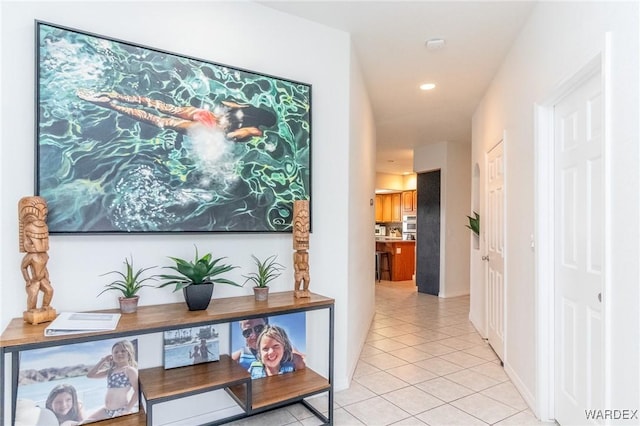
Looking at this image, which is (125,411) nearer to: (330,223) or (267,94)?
(330,223)

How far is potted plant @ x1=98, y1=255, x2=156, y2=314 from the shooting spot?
1973mm

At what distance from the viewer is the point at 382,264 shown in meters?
9.21

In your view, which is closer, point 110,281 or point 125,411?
point 125,411

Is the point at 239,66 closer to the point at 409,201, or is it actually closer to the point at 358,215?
the point at 358,215

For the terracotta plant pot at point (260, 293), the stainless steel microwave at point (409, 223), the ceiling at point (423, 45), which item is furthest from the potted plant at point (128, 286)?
the stainless steel microwave at point (409, 223)

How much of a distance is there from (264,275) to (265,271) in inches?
1.1

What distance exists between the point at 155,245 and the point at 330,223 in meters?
1.20

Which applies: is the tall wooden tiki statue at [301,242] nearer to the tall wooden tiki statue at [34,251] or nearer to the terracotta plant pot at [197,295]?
the terracotta plant pot at [197,295]

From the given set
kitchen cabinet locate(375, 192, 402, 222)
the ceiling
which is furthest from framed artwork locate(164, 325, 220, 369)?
kitchen cabinet locate(375, 192, 402, 222)

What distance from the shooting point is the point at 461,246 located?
6984 mm

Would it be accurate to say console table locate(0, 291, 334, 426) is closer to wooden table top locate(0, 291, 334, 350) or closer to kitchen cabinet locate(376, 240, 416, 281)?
wooden table top locate(0, 291, 334, 350)

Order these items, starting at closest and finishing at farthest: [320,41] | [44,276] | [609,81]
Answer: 1. [609,81]
2. [44,276]
3. [320,41]

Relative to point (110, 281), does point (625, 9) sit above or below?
above

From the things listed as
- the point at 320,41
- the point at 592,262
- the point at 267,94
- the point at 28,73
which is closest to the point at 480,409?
the point at 592,262
